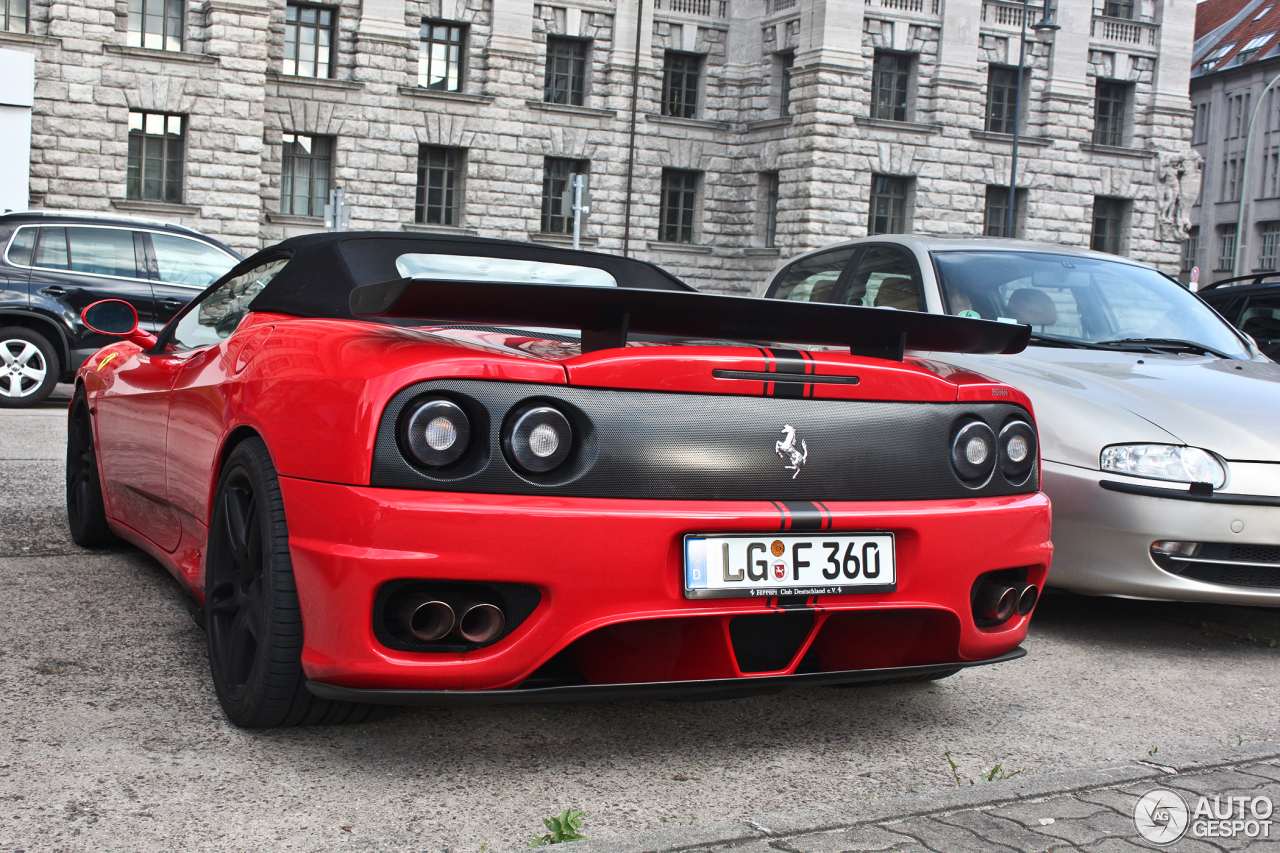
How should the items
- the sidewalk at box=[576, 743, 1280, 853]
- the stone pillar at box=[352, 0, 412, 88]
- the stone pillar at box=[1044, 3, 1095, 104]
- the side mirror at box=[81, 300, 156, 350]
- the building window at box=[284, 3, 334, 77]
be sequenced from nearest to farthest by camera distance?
the sidewalk at box=[576, 743, 1280, 853] < the side mirror at box=[81, 300, 156, 350] < the building window at box=[284, 3, 334, 77] < the stone pillar at box=[352, 0, 412, 88] < the stone pillar at box=[1044, 3, 1095, 104]

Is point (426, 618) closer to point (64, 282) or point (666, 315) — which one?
point (666, 315)

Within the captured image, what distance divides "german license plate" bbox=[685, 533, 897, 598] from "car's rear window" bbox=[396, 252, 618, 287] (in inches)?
48.5

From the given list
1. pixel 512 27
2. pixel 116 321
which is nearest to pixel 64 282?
pixel 116 321

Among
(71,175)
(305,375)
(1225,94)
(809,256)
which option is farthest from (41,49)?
(1225,94)

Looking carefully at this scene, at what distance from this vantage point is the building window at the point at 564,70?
33281mm

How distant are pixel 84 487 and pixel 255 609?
2.62m

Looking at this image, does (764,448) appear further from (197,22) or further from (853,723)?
(197,22)

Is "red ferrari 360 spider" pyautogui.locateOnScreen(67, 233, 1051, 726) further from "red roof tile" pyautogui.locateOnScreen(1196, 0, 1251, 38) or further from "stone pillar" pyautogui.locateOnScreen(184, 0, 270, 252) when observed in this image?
"red roof tile" pyautogui.locateOnScreen(1196, 0, 1251, 38)

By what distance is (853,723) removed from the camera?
3.43 metres

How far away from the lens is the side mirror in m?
4.53

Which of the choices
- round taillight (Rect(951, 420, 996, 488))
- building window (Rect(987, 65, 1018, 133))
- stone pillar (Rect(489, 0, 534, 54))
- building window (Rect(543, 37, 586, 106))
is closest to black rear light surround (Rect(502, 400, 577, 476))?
round taillight (Rect(951, 420, 996, 488))

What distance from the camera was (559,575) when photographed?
2615mm

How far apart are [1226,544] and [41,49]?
26.0m

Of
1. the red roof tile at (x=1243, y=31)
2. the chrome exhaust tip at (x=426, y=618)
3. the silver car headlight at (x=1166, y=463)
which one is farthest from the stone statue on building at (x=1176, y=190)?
the chrome exhaust tip at (x=426, y=618)
